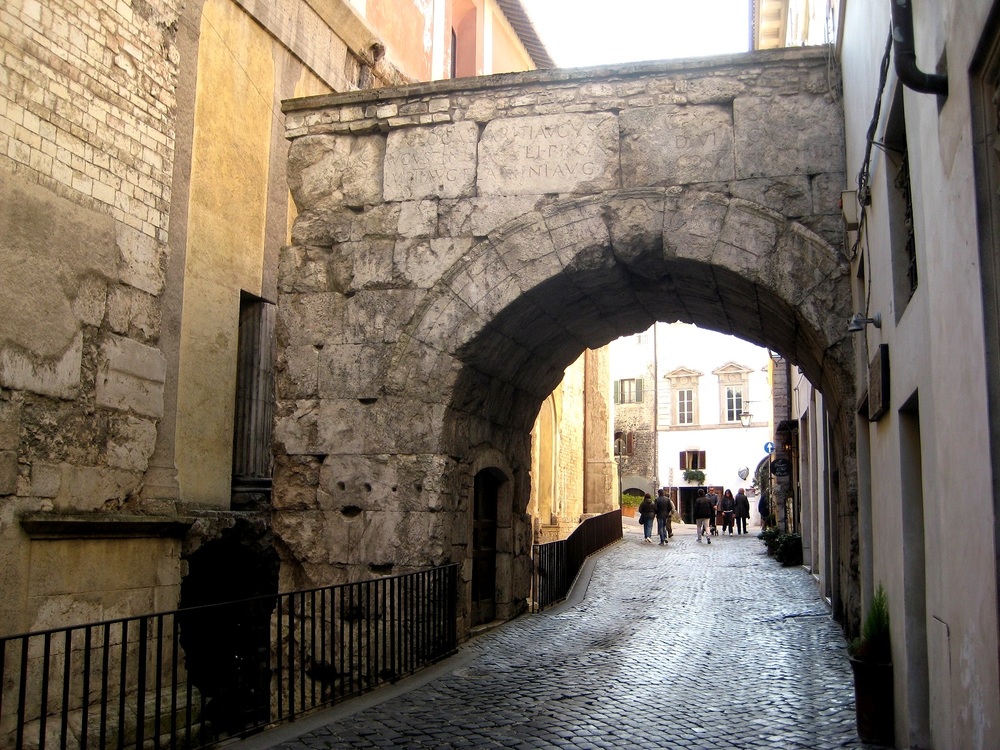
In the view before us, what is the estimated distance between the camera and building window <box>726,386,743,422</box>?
38156mm

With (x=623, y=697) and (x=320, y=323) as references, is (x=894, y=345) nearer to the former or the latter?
(x=623, y=697)

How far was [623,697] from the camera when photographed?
6219mm

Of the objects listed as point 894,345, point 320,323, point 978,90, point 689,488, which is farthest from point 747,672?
point 689,488

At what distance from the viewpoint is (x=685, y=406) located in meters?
39.5

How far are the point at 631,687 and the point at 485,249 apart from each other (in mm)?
3476

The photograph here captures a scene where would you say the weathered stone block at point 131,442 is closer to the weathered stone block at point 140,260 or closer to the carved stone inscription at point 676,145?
the weathered stone block at point 140,260

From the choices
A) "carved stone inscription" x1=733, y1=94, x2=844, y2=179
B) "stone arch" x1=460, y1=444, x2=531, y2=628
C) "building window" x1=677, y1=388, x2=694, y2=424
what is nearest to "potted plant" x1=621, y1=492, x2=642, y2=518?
"building window" x1=677, y1=388, x2=694, y2=424

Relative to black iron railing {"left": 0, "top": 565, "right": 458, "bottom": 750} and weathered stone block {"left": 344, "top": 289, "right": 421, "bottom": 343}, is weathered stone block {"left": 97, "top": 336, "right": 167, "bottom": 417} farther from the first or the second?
weathered stone block {"left": 344, "top": 289, "right": 421, "bottom": 343}

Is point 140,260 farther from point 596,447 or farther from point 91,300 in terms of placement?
point 596,447

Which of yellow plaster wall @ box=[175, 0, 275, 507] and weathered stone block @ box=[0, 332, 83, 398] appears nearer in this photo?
weathered stone block @ box=[0, 332, 83, 398]

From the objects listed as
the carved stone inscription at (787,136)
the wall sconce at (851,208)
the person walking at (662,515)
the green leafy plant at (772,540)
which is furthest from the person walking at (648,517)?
the wall sconce at (851,208)

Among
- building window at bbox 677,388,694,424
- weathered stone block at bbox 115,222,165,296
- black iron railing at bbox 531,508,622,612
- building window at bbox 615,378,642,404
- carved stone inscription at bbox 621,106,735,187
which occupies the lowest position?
black iron railing at bbox 531,508,622,612

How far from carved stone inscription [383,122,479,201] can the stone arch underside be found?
1.94ft

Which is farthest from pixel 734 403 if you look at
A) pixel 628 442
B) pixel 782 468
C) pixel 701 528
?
pixel 782 468
